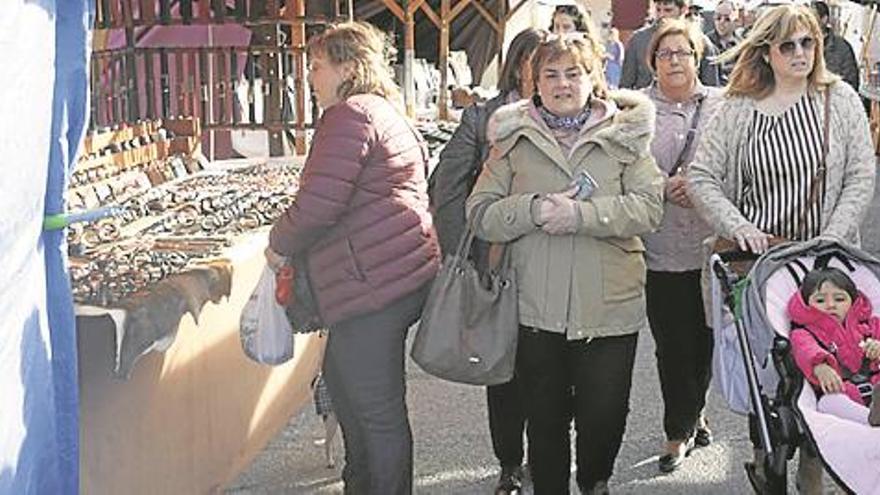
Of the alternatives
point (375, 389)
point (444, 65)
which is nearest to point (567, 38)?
point (375, 389)

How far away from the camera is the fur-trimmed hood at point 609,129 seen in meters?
4.14

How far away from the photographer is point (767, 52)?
4469 mm

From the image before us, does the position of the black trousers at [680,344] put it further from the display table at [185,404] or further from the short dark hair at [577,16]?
the display table at [185,404]

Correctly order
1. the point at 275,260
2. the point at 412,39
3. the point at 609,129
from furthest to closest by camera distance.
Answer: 1. the point at 412,39
2. the point at 275,260
3. the point at 609,129

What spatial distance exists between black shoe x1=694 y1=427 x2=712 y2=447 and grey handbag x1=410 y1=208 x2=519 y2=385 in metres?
1.60

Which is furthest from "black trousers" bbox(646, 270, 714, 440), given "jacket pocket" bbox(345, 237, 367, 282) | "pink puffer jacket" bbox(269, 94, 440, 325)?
"jacket pocket" bbox(345, 237, 367, 282)

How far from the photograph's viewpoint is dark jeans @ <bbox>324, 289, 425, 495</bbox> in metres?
4.29

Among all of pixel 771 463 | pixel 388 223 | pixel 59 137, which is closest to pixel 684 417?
pixel 771 463

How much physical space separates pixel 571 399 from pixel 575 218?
2.38 feet

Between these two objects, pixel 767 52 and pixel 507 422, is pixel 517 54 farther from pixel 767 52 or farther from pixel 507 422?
pixel 507 422

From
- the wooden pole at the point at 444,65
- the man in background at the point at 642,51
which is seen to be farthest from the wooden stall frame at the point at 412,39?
the man in background at the point at 642,51

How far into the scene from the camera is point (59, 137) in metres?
3.12

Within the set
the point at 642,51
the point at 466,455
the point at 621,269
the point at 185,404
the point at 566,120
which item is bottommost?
the point at 466,455

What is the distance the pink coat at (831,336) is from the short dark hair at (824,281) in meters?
0.02
